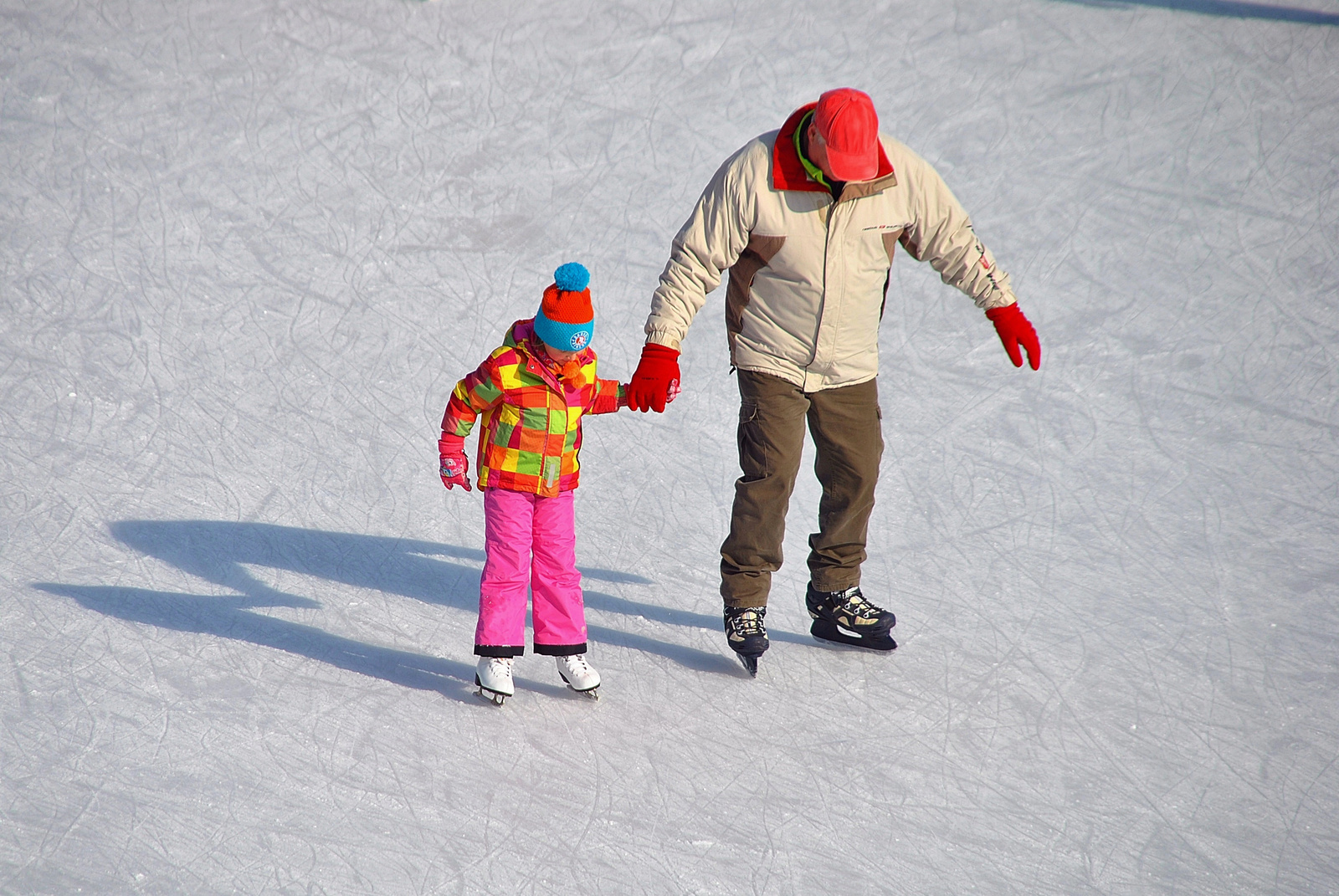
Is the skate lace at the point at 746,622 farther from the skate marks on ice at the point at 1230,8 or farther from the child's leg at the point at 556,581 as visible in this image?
the skate marks on ice at the point at 1230,8

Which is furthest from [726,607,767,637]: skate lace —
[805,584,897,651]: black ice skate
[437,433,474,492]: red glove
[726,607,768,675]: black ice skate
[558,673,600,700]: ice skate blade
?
[437,433,474,492]: red glove

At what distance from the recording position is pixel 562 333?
297 cm

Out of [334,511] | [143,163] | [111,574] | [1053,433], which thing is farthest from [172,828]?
[143,163]

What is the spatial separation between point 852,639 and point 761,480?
68 centimetres

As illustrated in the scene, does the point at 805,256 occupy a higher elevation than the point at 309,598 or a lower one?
higher

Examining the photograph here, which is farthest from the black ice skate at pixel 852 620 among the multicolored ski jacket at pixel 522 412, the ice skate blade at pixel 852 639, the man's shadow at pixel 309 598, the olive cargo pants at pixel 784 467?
the multicolored ski jacket at pixel 522 412

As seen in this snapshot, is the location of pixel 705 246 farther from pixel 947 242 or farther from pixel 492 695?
pixel 492 695

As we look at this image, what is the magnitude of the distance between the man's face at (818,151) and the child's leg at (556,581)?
3.86 feet

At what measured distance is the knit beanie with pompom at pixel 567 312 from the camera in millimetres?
2941

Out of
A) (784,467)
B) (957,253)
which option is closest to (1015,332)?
(957,253)

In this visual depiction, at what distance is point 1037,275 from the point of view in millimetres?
5945

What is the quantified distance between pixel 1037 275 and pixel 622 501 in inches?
112

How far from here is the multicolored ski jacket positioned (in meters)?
3.06

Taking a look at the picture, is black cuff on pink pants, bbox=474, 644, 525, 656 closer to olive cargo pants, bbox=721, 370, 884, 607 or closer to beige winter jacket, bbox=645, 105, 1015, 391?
olive cargo pants, bbox=721, 370, 884, 607
